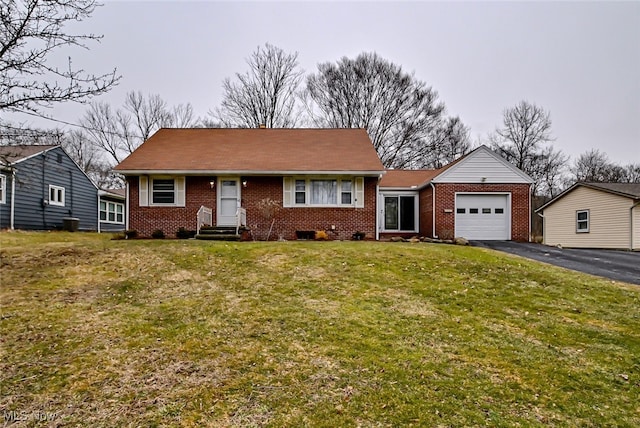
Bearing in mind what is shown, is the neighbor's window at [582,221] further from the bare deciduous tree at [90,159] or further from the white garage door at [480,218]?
the bare deciduous tree at [90,159]

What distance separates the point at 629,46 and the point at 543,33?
4.91 meters

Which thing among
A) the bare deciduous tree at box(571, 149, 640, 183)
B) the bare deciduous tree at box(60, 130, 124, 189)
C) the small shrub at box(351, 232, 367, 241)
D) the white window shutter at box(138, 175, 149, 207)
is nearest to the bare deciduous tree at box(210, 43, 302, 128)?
the bare deciduous tree at box(60, 130, 124, 189)

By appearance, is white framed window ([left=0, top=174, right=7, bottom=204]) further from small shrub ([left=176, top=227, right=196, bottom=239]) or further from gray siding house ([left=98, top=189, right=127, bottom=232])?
small shrub ([left=176, top=227, right=196, bottom=239])

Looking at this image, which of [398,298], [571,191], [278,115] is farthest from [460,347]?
[278,115]

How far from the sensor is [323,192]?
15.9 meters

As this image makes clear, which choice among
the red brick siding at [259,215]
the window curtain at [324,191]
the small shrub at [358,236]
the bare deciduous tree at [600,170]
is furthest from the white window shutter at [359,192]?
the bare deciduous tree at [600,170]

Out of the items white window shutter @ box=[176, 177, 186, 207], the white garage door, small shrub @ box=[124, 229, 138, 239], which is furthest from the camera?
the white garage door

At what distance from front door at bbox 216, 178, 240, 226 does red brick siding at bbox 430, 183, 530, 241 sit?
28.2ft

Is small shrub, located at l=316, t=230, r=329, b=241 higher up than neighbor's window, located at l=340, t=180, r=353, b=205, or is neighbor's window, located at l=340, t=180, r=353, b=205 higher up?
neighbor's window, located at l=340, t=180, r=353, b=205

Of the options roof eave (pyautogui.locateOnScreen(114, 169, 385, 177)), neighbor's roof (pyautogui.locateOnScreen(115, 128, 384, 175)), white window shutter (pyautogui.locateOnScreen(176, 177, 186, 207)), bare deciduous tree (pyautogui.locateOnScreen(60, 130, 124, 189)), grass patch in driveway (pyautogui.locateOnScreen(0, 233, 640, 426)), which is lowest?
grass patch in driveway (pyautogui.locateOnScreen(0, 233, 640, 426))

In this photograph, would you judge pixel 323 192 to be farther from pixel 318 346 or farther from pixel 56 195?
pixel 56 195

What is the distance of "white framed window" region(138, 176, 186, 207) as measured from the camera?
51.4 feet

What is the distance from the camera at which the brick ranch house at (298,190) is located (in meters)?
15.6

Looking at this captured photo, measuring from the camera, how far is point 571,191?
20109 mm
